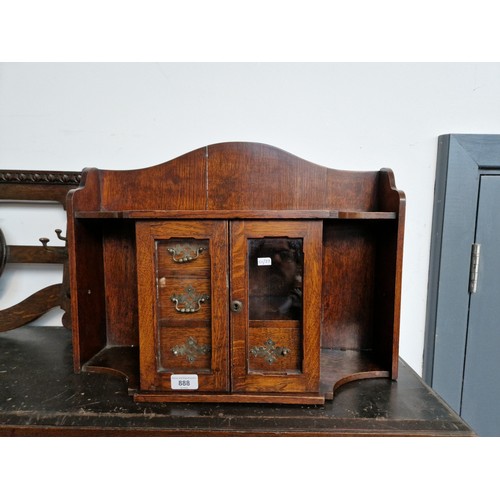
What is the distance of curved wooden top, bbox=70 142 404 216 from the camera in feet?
2.90

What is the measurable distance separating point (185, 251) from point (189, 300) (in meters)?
0.10

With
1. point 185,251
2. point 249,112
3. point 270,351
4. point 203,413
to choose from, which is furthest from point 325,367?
point 249,112

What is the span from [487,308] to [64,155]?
1.30 meters

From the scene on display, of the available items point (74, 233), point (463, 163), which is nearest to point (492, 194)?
point (463, 163)

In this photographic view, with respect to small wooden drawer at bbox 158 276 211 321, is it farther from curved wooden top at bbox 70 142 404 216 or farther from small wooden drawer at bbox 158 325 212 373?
curved wooden top at bbox 70 142 404 216

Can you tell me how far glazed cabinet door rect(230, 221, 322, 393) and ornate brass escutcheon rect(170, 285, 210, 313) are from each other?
6 cm

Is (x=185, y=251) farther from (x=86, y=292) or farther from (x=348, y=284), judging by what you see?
(x=348, y=284)

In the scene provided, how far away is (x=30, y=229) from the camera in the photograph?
1.07 meters

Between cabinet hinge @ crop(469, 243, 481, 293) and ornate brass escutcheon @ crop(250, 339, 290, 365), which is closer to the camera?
ornate brass escutcheon @ crop(250, 339, 290, 365)

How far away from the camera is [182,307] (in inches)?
28.0

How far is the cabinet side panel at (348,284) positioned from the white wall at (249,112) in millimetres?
Answer: 230

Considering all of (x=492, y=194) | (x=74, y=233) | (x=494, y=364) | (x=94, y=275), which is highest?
(x=492, y=194)

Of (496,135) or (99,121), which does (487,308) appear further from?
(99,121)

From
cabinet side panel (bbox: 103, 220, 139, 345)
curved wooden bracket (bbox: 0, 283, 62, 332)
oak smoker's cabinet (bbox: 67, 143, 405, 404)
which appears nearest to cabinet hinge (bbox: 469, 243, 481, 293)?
oak smoker's cabinet (bbox: 67, 143, 405, 404)
